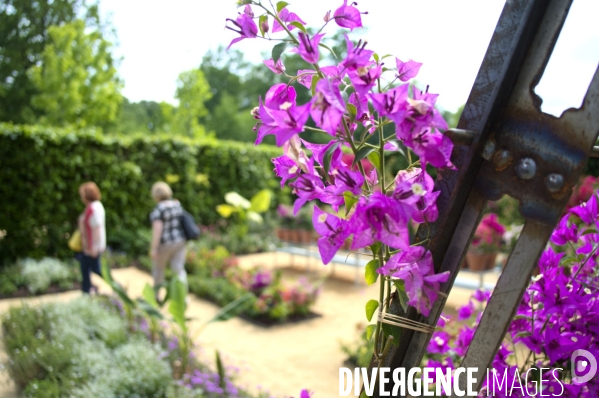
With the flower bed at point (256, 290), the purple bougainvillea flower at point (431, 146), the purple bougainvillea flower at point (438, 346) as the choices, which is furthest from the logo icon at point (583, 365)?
the flower bed at point (256, 290)

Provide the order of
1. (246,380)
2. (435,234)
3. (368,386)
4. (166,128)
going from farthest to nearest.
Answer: (166,128) → (246,380) → (368,386) → (435,234)

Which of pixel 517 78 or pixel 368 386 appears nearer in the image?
pixel 517 78

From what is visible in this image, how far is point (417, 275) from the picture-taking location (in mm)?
790

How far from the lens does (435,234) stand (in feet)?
2.67

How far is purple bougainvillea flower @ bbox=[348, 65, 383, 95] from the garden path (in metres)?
4.14

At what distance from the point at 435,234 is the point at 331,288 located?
25.9 feet

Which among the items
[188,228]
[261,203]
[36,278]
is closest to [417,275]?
[188,228]

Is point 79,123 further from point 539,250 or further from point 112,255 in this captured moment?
point 539,250

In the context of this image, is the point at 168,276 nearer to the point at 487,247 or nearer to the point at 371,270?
the point at 487,247

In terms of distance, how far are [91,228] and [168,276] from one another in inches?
105

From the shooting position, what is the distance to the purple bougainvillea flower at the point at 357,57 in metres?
0.75

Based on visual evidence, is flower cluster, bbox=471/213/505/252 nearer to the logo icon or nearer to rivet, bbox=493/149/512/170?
the logo icon

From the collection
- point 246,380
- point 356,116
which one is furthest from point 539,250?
point 246,380

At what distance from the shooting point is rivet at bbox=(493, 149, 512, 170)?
2.51 ft
